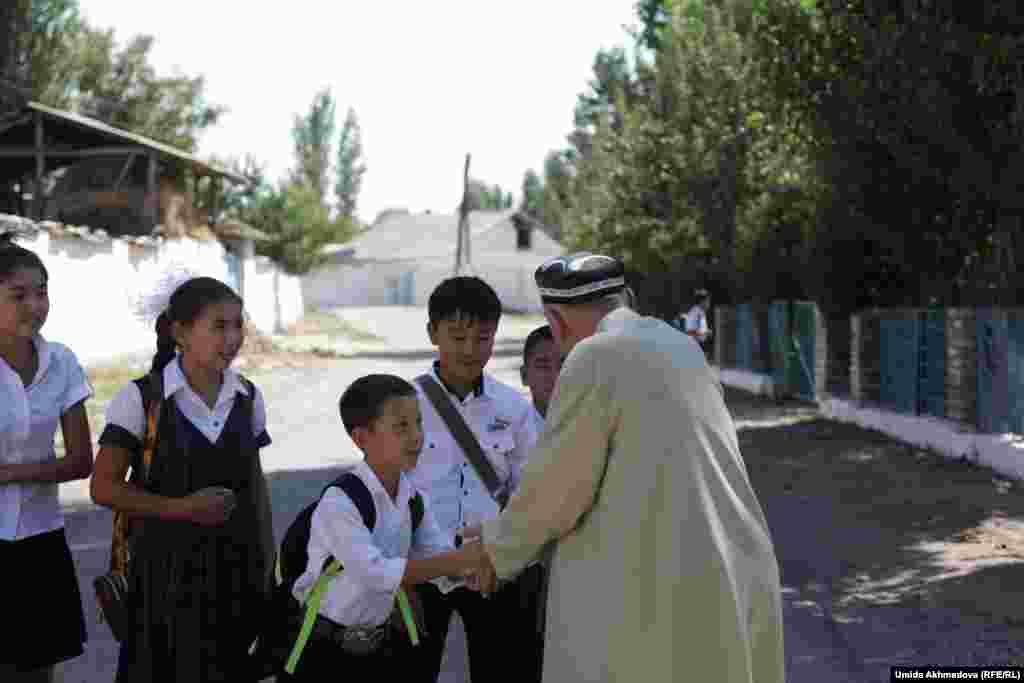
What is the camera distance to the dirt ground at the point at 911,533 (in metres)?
7.54

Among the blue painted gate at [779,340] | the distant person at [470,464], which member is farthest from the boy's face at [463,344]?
the blue painted gate at [779,340]

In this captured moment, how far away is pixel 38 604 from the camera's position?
14.5 feet

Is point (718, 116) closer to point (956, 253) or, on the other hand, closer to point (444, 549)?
point (956, 253)

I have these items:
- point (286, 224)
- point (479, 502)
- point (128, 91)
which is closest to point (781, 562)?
point (479, 502)

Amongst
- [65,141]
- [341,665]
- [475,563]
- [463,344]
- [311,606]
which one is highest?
[65,141]

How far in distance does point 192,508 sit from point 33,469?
66cm

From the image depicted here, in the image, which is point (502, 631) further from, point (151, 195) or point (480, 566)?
point (151, 195)

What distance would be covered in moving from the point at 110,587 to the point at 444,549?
1.00 meters

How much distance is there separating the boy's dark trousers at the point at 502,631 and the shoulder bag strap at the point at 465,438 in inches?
12.0

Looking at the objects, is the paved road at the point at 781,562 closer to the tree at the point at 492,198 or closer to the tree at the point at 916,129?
the tree at the point at 916,129

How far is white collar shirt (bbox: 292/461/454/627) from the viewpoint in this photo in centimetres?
372

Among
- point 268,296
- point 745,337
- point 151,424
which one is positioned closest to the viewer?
point 151,424

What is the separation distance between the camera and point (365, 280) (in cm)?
10206

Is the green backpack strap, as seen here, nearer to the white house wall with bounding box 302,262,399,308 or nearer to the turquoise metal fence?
the turquoise metal fence
